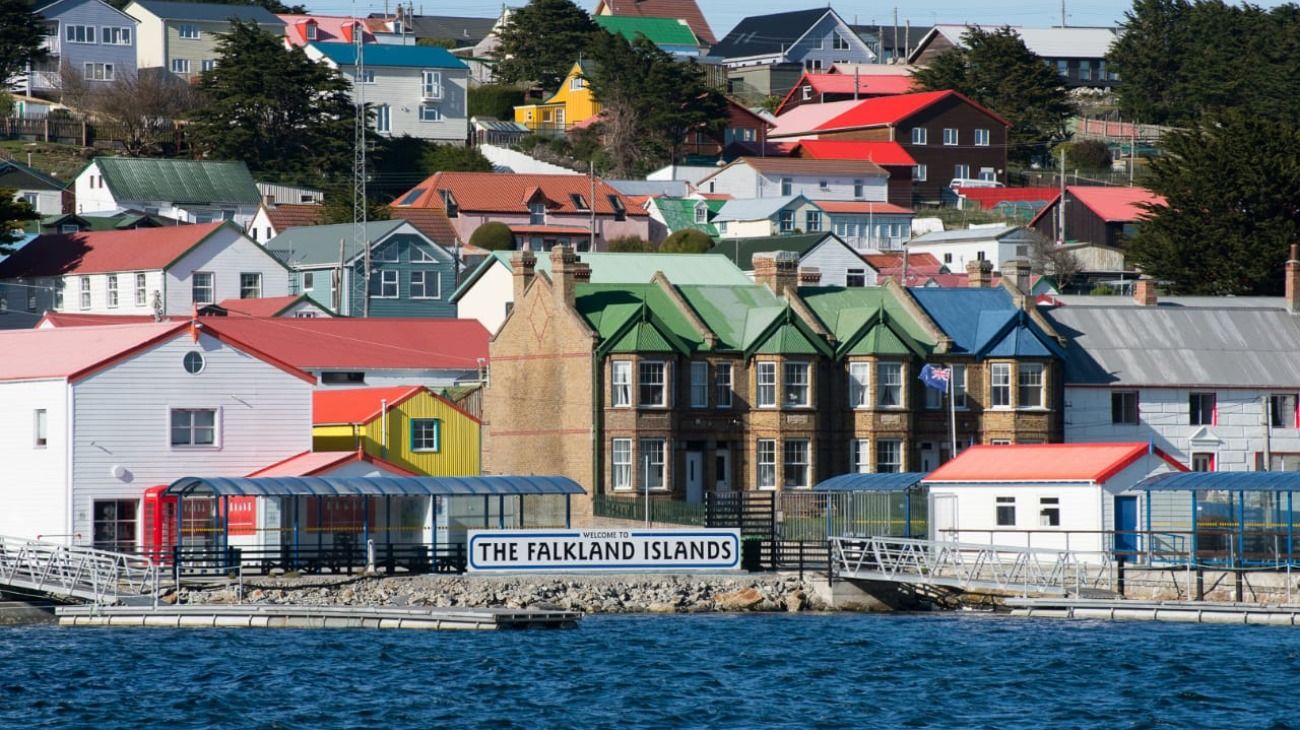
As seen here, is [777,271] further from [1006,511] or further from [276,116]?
[276,116]

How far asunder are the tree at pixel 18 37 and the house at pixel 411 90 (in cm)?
1814

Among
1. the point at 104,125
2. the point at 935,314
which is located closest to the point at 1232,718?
the point at 935,314

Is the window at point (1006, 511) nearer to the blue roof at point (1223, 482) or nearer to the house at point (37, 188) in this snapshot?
the blue roof at point (1223, 482)

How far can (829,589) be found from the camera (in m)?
60.7

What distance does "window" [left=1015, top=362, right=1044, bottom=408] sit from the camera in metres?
75.7

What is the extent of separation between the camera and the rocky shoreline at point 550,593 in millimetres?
56969

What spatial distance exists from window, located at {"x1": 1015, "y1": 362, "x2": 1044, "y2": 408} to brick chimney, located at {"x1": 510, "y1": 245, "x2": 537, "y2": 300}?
55.0ft

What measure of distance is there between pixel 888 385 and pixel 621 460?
9.56 metres

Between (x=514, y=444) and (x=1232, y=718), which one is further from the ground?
(x=514, y=444)

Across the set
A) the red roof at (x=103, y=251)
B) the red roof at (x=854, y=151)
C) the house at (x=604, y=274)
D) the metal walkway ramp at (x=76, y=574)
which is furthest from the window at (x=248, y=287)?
the red roof at (x=854, y=151)

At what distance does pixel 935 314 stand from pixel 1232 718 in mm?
36266

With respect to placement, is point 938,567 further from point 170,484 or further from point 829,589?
point 170,484

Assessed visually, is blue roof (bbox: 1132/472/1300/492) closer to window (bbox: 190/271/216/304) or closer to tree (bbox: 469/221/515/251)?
window (bbox: 190/271/216/304)

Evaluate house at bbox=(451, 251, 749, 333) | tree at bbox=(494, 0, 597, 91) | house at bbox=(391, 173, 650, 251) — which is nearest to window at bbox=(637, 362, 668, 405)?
house at bbox=(451, 251, 749, 333)
